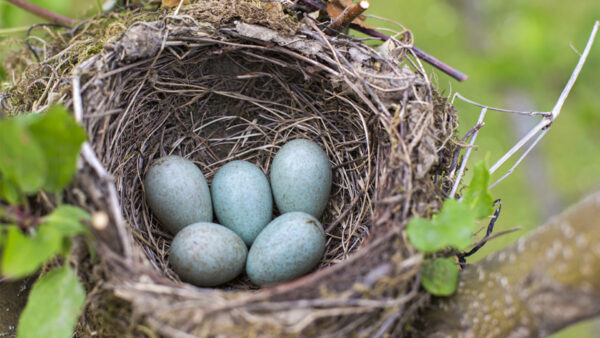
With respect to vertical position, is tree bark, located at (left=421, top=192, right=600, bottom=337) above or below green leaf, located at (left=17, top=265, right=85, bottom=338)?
above

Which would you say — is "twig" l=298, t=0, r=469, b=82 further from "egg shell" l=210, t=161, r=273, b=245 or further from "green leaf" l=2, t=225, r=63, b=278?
"green leaf" l=2, t=225, r=63, b=278

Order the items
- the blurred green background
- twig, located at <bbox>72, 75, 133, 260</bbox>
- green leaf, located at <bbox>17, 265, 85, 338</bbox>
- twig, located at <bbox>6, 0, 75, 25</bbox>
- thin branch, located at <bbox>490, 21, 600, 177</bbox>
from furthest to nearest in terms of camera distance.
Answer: the blurred green background
twig, located at <bbox>6, 0, 75, 25</bbox>
thin branch, located at <bbox>490, 21, 600, 177</bbox>
twig, located at <bbox>72, 75, 133, 260</bbox>
green leaf, located at <bbox>17, 265, 85, 338</bbox>

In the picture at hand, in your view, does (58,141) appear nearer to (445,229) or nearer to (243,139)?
(445,229)

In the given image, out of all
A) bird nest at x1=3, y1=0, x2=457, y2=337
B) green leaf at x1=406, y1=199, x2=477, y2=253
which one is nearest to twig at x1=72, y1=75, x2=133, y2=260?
bird nest at x1=3, y1=0, x2=457, y2=337

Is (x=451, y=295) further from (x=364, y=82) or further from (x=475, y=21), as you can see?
(x=475, y=21)

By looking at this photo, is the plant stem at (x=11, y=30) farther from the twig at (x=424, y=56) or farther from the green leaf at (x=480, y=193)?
the green leaf at (x=480, y=193)

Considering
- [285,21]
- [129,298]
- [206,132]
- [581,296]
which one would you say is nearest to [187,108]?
[206,132]

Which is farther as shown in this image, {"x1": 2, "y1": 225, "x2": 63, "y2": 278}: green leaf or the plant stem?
the plant stem
